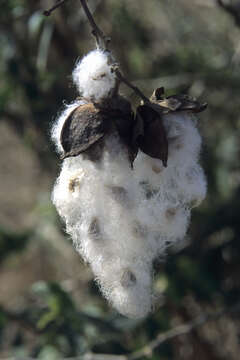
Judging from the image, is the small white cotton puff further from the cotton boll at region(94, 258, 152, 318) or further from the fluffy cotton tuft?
the cotton boll at region(94, 258, 152, 318)

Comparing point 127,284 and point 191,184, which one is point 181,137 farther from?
point 127,284

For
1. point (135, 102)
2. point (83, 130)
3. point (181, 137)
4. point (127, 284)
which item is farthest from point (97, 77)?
point (135, 102)

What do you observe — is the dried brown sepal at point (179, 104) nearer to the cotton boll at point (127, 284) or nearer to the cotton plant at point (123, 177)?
the cotton plant at point (123, 177)

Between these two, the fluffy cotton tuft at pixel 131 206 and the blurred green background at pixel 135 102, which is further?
the blurred green background at pixel 135 102

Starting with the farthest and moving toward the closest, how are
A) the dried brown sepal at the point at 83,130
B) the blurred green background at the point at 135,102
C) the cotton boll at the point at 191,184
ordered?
the blurred green background at the point at 135,102 < the cotton boll at the point at 191,184 < the dried brown sepal at the point at 83,130

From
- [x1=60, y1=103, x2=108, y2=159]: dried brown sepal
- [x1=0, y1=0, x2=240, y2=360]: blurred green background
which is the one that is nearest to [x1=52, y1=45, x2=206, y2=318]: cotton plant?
[x1=60, y1=103, x2=108, y2=159]: dried brown sepal

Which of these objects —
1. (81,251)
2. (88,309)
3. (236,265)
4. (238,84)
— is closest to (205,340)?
(236,265)

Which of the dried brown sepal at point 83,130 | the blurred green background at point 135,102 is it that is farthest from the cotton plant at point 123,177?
the blurred green background at point 135,102
